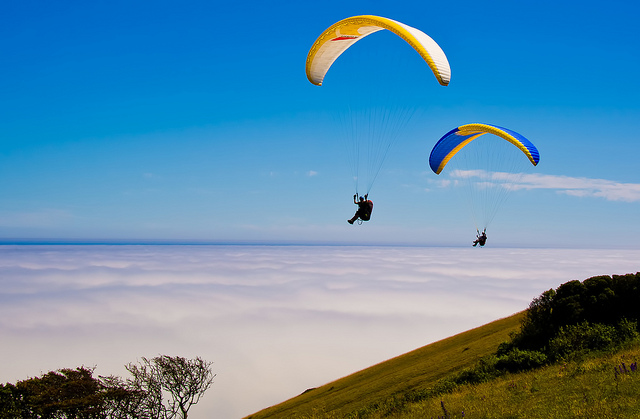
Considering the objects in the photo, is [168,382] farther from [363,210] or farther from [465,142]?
[465,142]

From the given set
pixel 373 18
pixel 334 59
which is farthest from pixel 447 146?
pixel 373 18

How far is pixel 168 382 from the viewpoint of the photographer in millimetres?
41594

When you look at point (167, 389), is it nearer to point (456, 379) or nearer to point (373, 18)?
point (456, 379)

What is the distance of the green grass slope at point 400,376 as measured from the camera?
3180 centimetres

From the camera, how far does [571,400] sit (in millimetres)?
→ 14047

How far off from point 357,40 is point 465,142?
41.6 ft

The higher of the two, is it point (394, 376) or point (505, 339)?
point (505, 339)

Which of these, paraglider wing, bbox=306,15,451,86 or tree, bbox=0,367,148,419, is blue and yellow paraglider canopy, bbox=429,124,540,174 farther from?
tree, bbox=0,367,148,419

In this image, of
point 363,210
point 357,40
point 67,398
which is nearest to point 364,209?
point 363,210

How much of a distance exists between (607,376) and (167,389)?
39.2 meters

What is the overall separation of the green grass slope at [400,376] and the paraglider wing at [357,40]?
22373mm

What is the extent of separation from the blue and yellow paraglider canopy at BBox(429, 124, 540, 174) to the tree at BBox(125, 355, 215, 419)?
30.7m

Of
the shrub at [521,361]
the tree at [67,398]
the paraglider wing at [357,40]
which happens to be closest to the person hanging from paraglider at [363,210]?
the paraglider wing at [357,40]

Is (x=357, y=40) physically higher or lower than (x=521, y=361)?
higher
